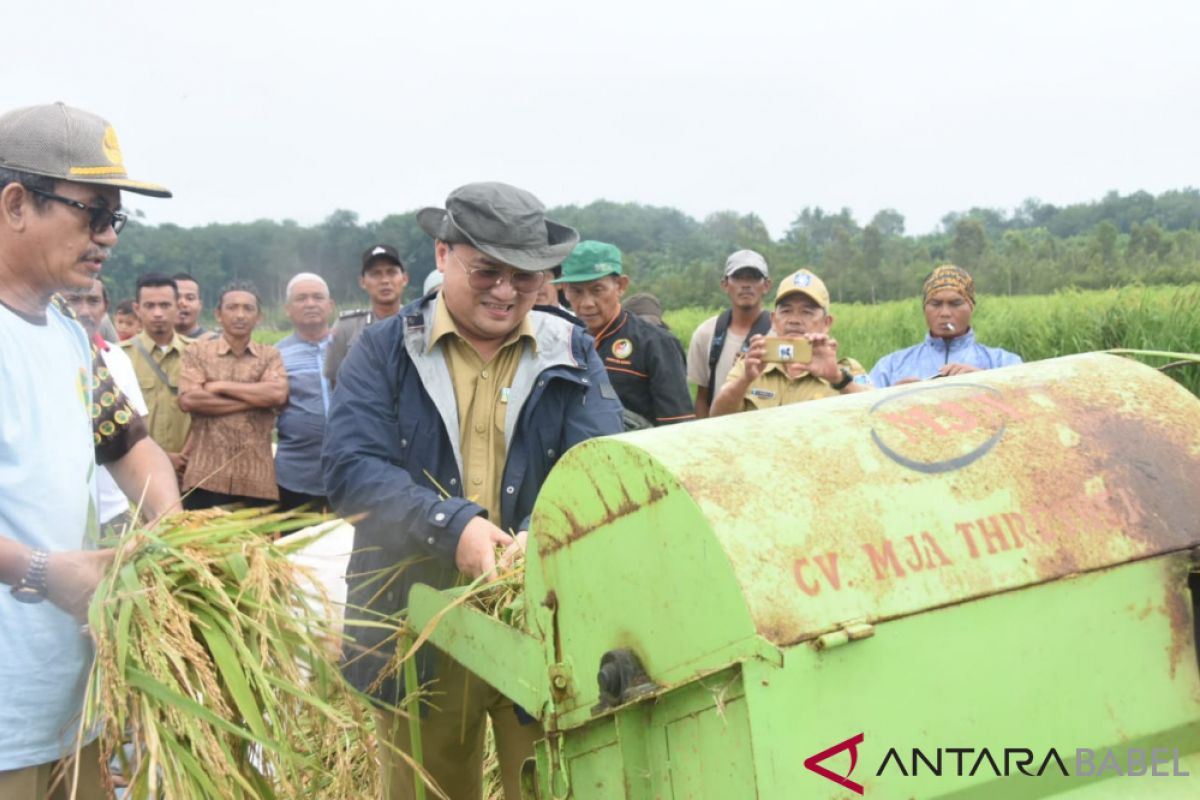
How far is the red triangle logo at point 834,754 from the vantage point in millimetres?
1670

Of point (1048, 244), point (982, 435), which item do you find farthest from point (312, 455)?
point (1048, 244)

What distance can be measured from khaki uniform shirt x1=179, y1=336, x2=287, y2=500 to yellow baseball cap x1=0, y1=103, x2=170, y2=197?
4007mm

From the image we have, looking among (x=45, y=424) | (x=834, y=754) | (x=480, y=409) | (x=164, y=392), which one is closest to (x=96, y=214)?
(x=45, y=424)

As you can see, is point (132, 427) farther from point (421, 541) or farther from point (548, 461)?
point (548, 461)

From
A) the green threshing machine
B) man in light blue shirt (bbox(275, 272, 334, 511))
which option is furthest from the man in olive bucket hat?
man in light blue shirt (bbox(275, 272, 334, 511))

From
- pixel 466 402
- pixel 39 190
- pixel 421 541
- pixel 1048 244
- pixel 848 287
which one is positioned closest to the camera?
pixel 39 190

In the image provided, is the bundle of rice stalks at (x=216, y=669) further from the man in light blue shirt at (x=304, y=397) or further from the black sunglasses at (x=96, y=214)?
the man in light blue shirt at (x=304, y=397)

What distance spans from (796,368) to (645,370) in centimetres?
99

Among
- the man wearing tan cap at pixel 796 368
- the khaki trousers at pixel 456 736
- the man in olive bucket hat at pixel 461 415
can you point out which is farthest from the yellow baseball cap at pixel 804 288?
the khaki trousers at pixel 456 736

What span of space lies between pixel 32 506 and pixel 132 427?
578 mm

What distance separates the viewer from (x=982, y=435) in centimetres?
203

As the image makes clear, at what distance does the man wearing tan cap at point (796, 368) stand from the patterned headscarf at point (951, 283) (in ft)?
2.12

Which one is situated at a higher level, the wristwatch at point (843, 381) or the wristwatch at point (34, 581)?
the wristwatch at point (843, 381)

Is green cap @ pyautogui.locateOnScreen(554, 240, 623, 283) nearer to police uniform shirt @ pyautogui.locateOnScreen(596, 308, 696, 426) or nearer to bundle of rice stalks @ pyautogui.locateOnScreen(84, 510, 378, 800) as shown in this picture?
police uniform shirt @ pyautogui.locateOnScreen(596, 308, 696, 426)
